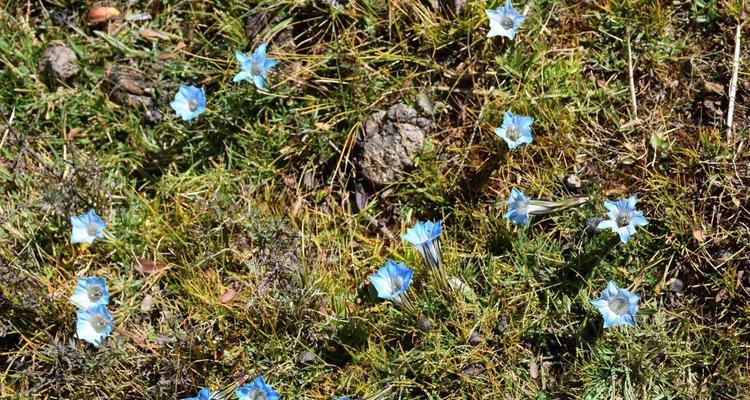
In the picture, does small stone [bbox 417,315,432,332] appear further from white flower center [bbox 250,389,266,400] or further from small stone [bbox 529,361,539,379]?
white flower center [bbox 250,389,266,400]

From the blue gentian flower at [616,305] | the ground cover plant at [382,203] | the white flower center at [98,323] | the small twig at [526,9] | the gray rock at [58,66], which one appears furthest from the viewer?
the gray rock at [58,66]

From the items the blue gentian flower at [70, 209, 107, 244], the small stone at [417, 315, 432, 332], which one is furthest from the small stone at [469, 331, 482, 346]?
the blue gentian flower at [70, 209, 107, 244]

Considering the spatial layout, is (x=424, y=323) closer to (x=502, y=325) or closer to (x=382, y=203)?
(x=502, y=325)

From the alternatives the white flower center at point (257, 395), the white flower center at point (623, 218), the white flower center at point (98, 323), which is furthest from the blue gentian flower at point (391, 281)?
the white flower center at point (98, 323)

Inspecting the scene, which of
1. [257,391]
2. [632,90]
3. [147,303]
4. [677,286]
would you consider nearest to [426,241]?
[257,391]

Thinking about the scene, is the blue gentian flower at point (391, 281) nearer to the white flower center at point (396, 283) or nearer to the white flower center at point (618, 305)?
the white flower center at point (396, 283)
